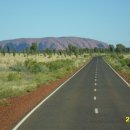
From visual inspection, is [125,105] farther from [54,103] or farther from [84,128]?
[84,128]

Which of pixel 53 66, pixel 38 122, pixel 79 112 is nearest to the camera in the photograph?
pixel 38 122

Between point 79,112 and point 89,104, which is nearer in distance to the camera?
point 79,112

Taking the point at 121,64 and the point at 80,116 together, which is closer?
the point at 80,116

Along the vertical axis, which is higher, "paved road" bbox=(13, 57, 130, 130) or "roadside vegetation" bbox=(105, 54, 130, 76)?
"paved road" bbox=(13, 57, 130, 130)

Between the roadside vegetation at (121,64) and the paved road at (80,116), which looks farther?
the roadside vegetation at (121,64)

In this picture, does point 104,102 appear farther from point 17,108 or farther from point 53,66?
point 53,66

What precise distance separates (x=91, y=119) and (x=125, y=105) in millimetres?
4883

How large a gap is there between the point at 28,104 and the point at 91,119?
20.8 ft

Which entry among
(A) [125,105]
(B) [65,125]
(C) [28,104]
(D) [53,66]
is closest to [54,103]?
(C) [28,104]

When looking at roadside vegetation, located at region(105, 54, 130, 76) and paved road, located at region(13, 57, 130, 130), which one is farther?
roadside vegetation, located at region(105, 54, 130, 76)

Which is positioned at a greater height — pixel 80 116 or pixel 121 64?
pixel 80 116

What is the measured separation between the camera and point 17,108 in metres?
19.0

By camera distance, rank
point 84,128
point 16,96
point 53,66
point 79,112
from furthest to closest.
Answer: point 53,66, point 16,96, point 79,112, point 84,128

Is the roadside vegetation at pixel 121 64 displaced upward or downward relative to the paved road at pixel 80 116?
downward
